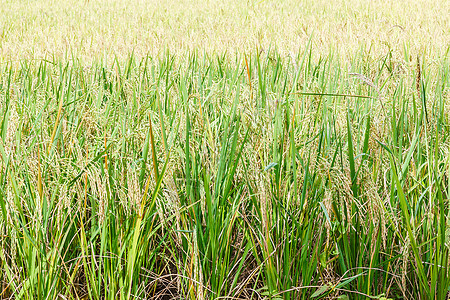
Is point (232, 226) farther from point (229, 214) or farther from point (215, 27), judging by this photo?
point (215, 27)

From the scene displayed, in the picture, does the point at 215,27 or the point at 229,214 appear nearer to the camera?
the point at 229,214

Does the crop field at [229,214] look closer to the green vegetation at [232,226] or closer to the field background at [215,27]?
the green vegetation at [232,226]

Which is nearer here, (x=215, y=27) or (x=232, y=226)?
(x=232, y=226)

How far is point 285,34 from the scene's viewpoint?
3.88 meters

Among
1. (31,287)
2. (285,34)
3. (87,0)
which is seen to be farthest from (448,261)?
(87,0)

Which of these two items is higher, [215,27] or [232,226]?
[215,27]

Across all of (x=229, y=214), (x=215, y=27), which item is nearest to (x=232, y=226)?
(x=229, y=214)

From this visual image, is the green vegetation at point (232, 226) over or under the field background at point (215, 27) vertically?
under

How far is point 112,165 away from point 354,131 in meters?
0.70

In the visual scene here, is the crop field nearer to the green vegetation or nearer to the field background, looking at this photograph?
the green vegetation

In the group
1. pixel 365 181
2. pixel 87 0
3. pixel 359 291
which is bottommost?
pixel 359 291

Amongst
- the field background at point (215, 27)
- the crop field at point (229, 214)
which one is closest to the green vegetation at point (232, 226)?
the crop field at point (229, 214)

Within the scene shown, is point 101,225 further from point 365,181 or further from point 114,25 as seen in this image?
point 114,25

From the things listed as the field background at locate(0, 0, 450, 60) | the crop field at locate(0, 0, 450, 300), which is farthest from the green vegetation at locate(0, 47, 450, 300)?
the field background at locate(0, 0, 450, 60)
